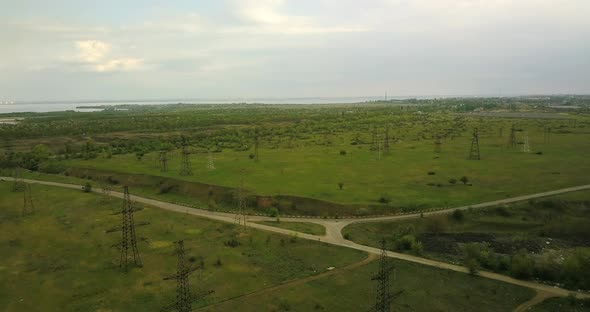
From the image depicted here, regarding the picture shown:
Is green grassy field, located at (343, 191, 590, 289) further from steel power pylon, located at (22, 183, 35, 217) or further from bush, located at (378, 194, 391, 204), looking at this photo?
steel power pylon, located at (22, 183, 35, 217)

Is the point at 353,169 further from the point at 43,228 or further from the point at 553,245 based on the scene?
the point at 43,228

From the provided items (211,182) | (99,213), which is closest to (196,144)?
(211,182)

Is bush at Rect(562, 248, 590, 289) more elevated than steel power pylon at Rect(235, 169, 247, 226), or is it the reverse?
steel power pylon at Rect(235, 169, 247, 226)

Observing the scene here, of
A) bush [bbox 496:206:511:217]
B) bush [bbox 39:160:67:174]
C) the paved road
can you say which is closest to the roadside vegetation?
bush [bbox 39:160:67:174]

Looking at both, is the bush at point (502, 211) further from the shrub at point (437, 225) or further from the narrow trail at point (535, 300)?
the narrow trail at point (535, 300)

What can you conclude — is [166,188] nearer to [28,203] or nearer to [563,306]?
[28,203]
